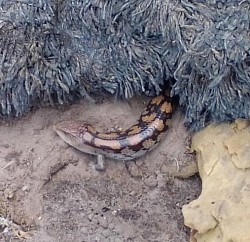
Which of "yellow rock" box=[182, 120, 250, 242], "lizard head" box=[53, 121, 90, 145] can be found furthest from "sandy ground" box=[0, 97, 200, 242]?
"yellow rock" box=[182, 120, 250, 242]

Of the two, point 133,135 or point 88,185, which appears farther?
point 133,135

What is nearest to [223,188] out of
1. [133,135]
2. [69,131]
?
[133,135]

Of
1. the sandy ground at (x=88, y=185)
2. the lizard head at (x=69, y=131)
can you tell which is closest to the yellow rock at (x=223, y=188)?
the sandy ground at (x=88, y=185)

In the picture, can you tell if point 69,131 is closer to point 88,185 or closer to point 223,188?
point 88,185

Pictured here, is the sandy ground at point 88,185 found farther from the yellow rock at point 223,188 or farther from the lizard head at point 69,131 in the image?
the yellow rock at point 223,188

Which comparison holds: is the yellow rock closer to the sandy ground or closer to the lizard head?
the sandy ground

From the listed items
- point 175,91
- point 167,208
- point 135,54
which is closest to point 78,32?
point 135,54
